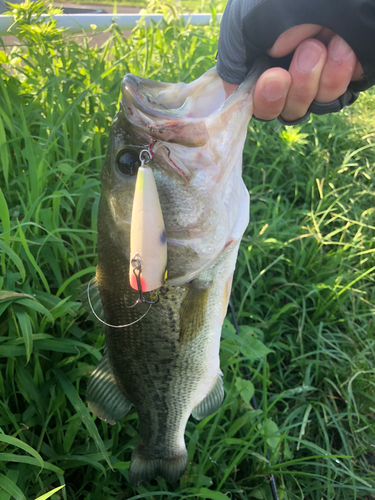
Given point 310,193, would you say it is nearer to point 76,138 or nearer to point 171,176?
point 76,138

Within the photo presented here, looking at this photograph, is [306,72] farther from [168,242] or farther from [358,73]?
[168,242]

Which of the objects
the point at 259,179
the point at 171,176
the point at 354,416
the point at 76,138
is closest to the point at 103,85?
the point at 76,138

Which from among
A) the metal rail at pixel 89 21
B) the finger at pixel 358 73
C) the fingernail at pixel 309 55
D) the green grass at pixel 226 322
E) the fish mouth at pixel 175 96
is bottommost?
the green grass at pixel 226 322

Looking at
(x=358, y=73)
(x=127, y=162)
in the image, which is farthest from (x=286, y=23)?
(x=127, y=162)

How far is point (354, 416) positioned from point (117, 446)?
1.51m

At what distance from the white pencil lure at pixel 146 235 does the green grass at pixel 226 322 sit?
66cm

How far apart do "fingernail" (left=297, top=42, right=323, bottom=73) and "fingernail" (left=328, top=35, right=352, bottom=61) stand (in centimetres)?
3

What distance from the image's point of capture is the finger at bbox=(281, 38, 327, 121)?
103cm

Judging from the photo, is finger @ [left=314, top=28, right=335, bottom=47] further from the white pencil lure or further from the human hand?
the white pencil lure

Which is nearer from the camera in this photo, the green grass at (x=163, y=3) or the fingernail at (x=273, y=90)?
the fingernail at (x=273, y=90)

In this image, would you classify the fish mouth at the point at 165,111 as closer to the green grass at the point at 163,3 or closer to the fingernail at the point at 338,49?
the fingernail at the point at 338,49

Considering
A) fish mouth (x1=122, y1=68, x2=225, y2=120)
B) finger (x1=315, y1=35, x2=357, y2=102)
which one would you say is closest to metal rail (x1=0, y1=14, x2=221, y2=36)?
fish mouth (x1=122, y1=68, x2=225, y2=120)

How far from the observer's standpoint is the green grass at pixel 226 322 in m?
1.57

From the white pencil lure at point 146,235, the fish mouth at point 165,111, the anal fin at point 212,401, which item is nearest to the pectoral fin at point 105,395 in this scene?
the anal fin at point 212,401
